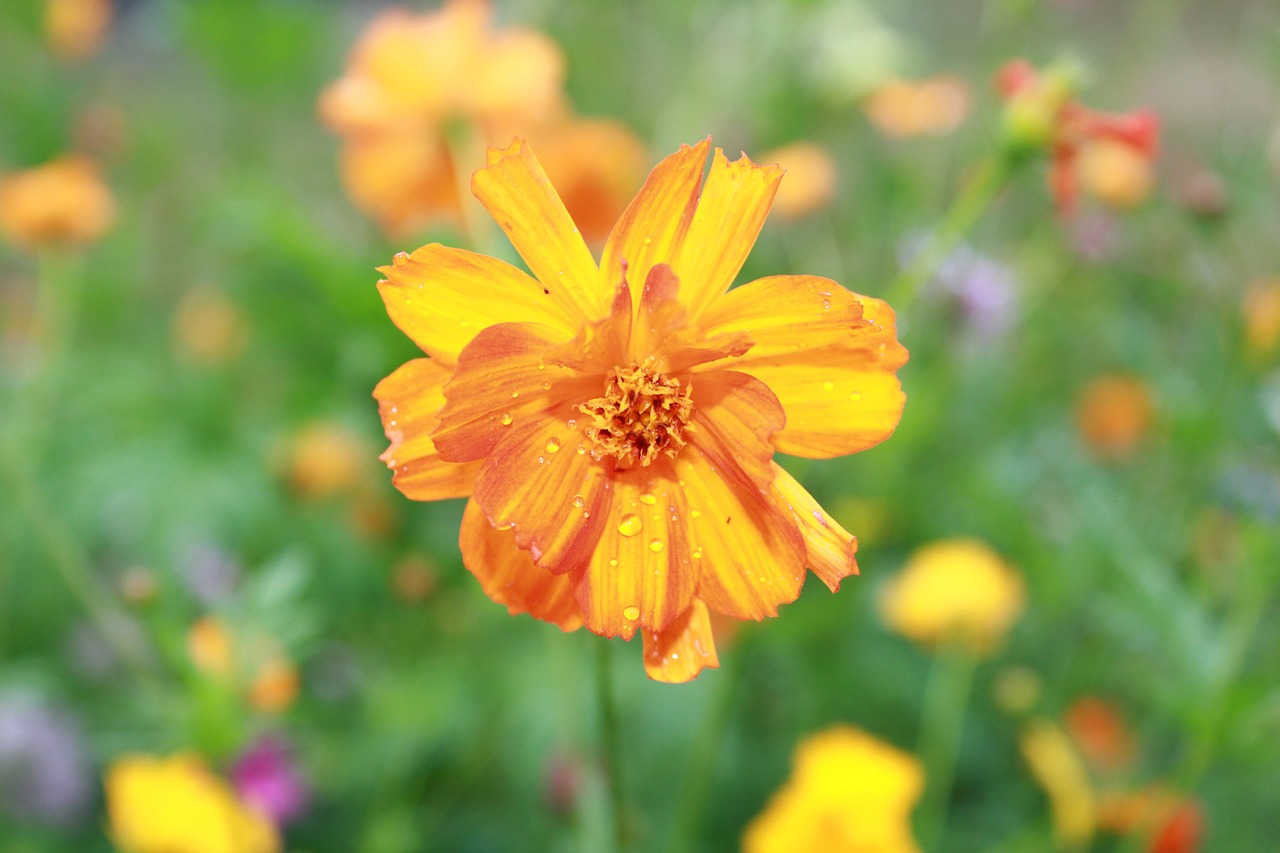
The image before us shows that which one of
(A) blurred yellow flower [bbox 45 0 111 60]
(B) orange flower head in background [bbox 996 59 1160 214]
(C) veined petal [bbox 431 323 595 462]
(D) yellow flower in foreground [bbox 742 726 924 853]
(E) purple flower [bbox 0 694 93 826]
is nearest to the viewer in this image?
(C) veined petal [bbox 431 323 595 462]

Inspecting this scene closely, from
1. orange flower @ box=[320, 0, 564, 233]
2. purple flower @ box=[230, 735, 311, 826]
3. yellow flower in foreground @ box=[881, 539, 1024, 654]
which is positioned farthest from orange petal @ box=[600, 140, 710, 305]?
purple flower @ box=[230, 735, 311, 826]

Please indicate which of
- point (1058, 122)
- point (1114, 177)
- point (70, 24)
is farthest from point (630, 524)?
point (70, 24)

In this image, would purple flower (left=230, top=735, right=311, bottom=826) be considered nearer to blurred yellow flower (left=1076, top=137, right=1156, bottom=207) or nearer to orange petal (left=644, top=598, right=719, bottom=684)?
orange petal (left=644, top=598, right=719, bottom=684)

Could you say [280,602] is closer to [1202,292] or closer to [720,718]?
[720,718]

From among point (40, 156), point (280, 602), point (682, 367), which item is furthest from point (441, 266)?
point (40, 156)

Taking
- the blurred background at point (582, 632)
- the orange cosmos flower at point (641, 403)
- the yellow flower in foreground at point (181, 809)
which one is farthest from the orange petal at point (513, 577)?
the yellow flower in foreground at point (181, 809)

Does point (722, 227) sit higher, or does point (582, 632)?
point (722, 227)

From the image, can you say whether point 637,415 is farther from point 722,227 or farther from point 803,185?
point 803,185

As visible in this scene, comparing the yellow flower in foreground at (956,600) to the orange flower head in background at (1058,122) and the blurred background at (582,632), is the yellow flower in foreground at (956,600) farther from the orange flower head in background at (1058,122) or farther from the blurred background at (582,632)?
the orange flower head in background at (1058,122)
